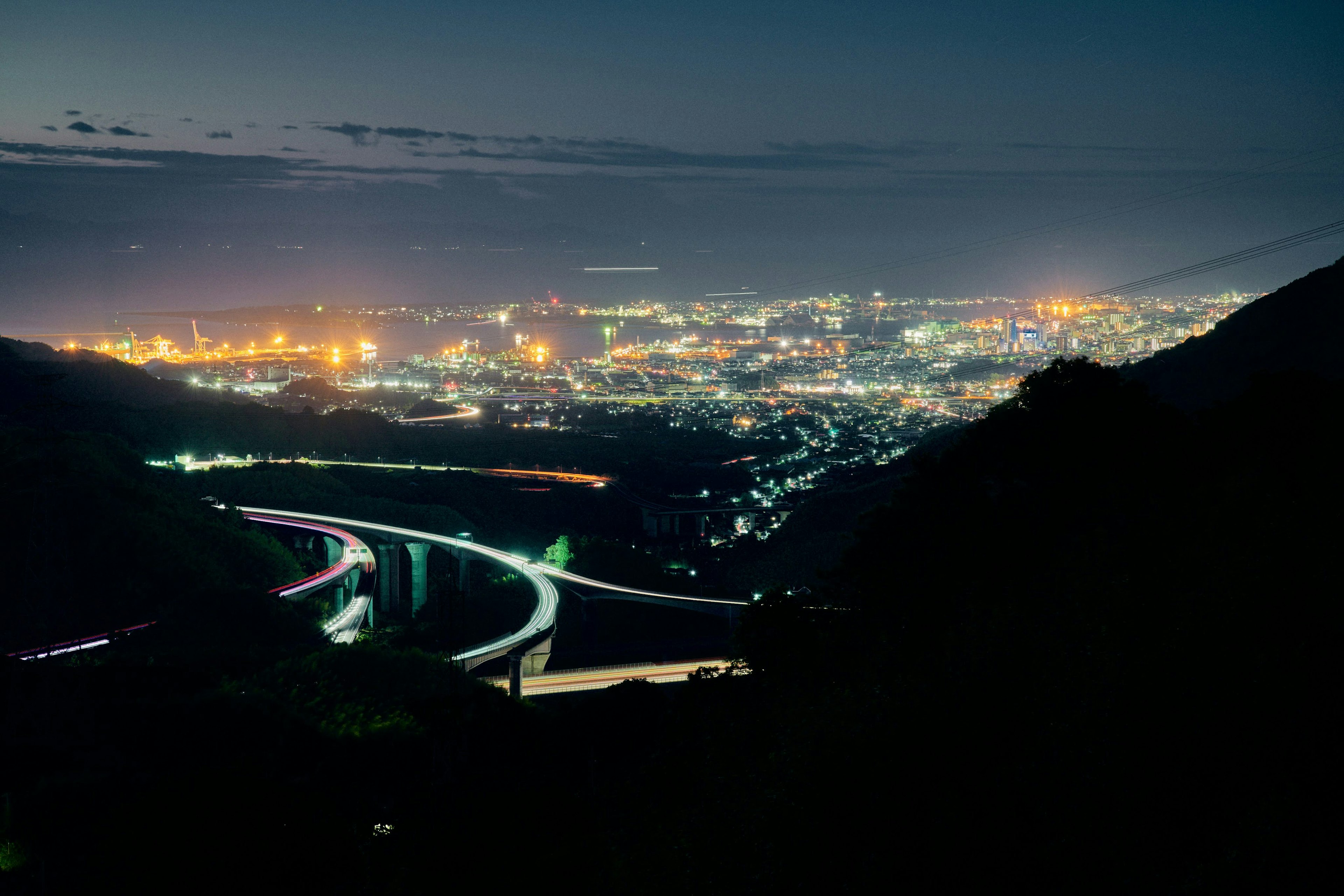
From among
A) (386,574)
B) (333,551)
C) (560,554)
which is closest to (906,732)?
(560,554)

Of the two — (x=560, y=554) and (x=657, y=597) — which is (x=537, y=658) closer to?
(x=657, y=597)

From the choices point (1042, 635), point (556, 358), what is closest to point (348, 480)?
point (1042, 635)

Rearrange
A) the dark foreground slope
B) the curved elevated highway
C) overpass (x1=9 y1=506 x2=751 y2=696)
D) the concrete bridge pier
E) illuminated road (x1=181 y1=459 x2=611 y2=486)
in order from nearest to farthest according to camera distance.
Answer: the dark foreground slope < overpass (x1=9 y1=506 x2=751 y2=696) < the concrete bridge pier < the curved elevated highway < illuminated road (x1=181 y1=459 x2=611 y2=486)

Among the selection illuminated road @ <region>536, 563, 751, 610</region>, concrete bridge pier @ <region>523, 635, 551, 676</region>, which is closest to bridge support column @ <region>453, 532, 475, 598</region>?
illuminated road @ <region>536, 563, 751, 610</region>

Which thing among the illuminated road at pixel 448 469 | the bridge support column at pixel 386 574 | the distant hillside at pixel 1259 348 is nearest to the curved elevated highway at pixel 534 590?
the bridge support column at pixel 386 574

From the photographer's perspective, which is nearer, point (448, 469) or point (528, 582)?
point (528, 582)

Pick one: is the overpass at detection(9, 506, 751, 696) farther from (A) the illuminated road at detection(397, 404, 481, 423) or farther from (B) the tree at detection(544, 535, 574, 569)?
(A) the illuminated road at detection(397, 404, 481, 423)
